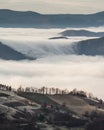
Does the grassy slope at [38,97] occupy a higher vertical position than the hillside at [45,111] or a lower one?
higher

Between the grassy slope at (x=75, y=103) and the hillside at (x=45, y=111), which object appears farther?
the grassy slope at (x=75, y=103)

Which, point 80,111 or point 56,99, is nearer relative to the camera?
point 80,111

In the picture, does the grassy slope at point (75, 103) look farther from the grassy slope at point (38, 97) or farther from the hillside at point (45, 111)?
the grassy slope at point (38, 97)

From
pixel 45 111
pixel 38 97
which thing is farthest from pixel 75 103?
pixel 45 111

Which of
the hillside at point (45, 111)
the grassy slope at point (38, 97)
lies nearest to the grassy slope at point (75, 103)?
the hillside at point (45, 111)

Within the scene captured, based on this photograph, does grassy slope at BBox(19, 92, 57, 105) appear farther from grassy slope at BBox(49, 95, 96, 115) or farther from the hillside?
grassy slope at BBox(49, 95, 96, 115)

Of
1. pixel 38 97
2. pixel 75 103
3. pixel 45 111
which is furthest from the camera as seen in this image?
pixel 38 97

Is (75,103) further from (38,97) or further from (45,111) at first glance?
(45,111)

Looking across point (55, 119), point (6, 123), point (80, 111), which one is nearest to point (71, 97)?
point (80, 111)

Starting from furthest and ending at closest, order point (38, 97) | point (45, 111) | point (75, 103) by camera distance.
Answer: point (38, 97) < point (75, 103) < point (45, 111)

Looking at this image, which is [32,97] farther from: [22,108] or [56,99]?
[22,108]

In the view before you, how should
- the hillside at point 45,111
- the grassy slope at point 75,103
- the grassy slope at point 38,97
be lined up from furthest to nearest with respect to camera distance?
the grassy slope at point 38,97
the grassy slope at point 75,103
the hillside at point 45,111
